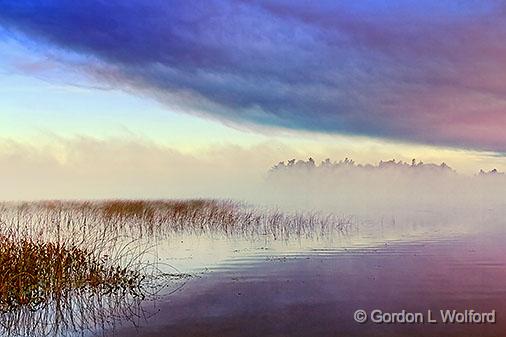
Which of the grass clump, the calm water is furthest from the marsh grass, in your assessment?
the calm water

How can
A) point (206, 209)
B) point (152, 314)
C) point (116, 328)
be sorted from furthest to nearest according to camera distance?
point (206, 209) → point (152, 314) → point (116, 328)

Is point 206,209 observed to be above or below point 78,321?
above

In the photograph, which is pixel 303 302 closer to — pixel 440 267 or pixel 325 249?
pixel 440 267

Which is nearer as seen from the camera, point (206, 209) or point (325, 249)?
point (325, 249)

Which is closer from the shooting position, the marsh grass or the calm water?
the calm water

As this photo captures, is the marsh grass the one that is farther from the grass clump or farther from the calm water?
the calm water

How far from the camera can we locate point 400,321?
9.95 meters

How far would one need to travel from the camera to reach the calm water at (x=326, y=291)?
31.5ft

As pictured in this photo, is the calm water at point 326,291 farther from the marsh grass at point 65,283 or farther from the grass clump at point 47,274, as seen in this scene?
the grass clump at point 47,274

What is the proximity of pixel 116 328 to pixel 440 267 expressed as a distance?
8.79 m

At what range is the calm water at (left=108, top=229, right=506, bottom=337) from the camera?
31.5ft

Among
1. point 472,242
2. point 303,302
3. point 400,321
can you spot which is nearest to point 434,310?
point 400,321

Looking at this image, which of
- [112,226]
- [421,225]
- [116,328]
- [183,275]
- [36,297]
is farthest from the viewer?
[421,225]

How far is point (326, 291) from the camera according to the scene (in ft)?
39.8
